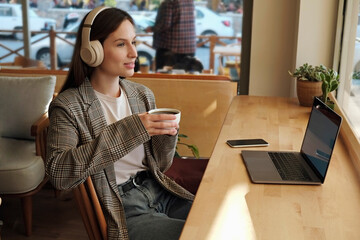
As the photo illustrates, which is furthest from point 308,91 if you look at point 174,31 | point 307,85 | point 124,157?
point 174,31

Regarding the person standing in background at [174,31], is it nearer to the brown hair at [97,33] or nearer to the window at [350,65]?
the window at [350,65]

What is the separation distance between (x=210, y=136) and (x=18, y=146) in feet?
4.20

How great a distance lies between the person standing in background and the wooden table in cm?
362

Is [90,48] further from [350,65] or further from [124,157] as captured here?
[350,65]

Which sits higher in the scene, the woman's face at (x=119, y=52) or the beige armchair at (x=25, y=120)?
the woman's face at (x=119, y=52)

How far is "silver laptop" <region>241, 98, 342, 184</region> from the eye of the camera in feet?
4.98

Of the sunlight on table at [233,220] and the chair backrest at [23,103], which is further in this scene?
the chair backrest at [23,103]

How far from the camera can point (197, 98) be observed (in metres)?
3.43

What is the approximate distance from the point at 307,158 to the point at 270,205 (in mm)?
414

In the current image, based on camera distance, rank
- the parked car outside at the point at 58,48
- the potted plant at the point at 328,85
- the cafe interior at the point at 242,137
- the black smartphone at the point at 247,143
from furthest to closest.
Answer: the parked car outside at the point at 58,48 < the potted plant at the point at 328,85 < the black smartphone at the point at 247,143 < the cafe interior at the point at 242,137

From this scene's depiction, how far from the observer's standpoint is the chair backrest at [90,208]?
4.89ft

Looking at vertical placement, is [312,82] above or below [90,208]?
above

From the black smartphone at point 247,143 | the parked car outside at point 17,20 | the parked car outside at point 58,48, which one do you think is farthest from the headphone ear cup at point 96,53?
the parked car outside at point 17,20

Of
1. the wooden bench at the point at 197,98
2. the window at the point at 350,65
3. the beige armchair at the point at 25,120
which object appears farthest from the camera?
the wooden bench at the point at 197,98
